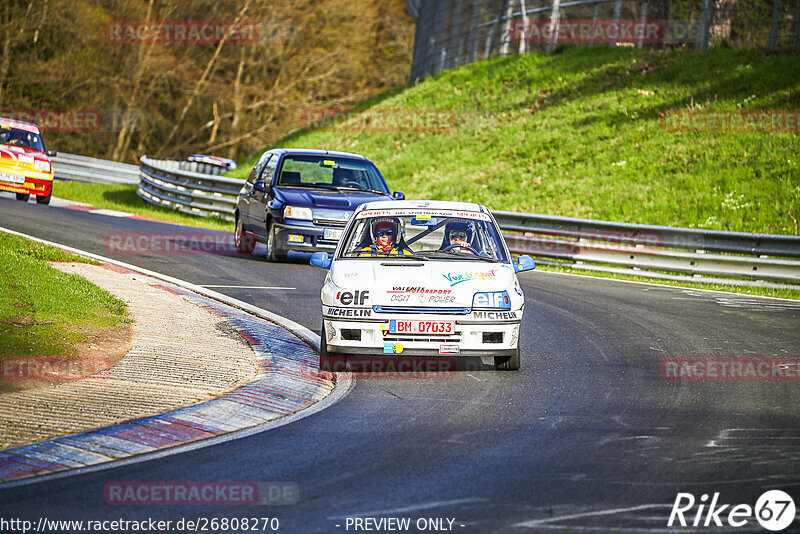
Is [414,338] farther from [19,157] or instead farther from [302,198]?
[19,157]

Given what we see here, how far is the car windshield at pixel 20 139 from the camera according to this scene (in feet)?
75.1

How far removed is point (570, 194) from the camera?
24.8 metres

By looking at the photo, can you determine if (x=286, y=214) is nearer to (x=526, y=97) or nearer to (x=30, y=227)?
(x=30, y=227)

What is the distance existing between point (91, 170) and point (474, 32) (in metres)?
15.7

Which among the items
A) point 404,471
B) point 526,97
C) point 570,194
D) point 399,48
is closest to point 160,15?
point 399,48

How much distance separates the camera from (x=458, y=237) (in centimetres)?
976

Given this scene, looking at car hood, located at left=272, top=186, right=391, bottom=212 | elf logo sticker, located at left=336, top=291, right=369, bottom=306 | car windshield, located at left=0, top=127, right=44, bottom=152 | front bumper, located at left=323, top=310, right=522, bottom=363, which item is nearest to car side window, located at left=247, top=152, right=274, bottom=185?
car hood, located at left=272, top=186, right=391, bottom=212

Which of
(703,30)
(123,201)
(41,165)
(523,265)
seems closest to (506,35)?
Result: (703,30)

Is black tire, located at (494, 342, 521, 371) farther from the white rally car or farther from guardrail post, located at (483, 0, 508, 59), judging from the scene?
guardrail post, located at (483, 0, 508, 59)

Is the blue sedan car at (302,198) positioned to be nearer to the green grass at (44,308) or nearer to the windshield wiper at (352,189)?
the windshield wiper at (352,189)

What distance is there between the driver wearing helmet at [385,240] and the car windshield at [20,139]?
51.7 ft

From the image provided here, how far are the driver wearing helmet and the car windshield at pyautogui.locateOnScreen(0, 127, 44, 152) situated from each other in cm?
1576

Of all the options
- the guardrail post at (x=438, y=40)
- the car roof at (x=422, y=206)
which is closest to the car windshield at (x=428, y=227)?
the car roof at (x=422, y=206)

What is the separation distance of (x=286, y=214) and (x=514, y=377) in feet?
26.3
